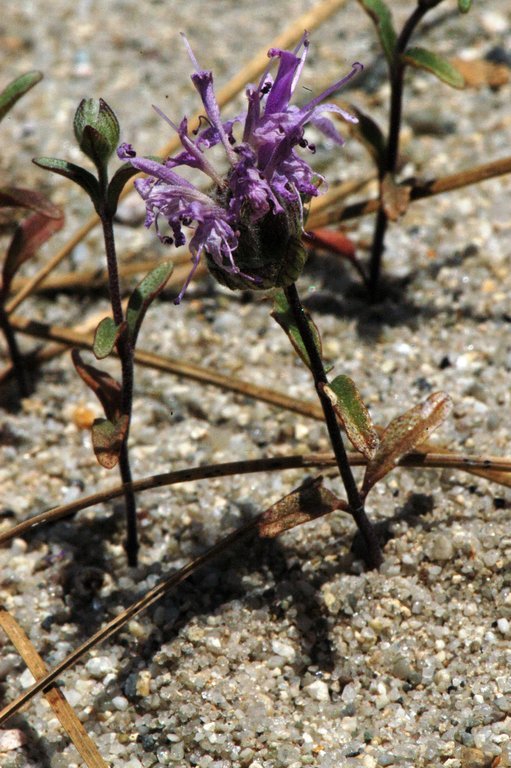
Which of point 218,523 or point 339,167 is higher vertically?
point 339,167

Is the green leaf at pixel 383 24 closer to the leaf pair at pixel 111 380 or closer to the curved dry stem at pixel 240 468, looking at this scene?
the leaf pair at pixel 111 380

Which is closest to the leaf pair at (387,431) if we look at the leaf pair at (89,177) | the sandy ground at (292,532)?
the sandy ground at (292,532)

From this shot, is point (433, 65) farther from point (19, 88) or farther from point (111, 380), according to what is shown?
point (111, 380)

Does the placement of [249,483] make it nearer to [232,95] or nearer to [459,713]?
[459,713]

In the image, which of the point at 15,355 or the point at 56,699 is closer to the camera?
the point at 56,699

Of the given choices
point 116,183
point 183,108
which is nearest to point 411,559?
point 116,183

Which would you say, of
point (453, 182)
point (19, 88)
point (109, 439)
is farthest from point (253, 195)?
point (453, 182)

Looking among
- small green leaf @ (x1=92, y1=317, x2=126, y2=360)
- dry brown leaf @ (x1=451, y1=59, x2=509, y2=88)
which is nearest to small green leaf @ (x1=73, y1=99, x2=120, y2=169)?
small green leaf @ (x1=92, y1=317, x2=126, y2=360)
